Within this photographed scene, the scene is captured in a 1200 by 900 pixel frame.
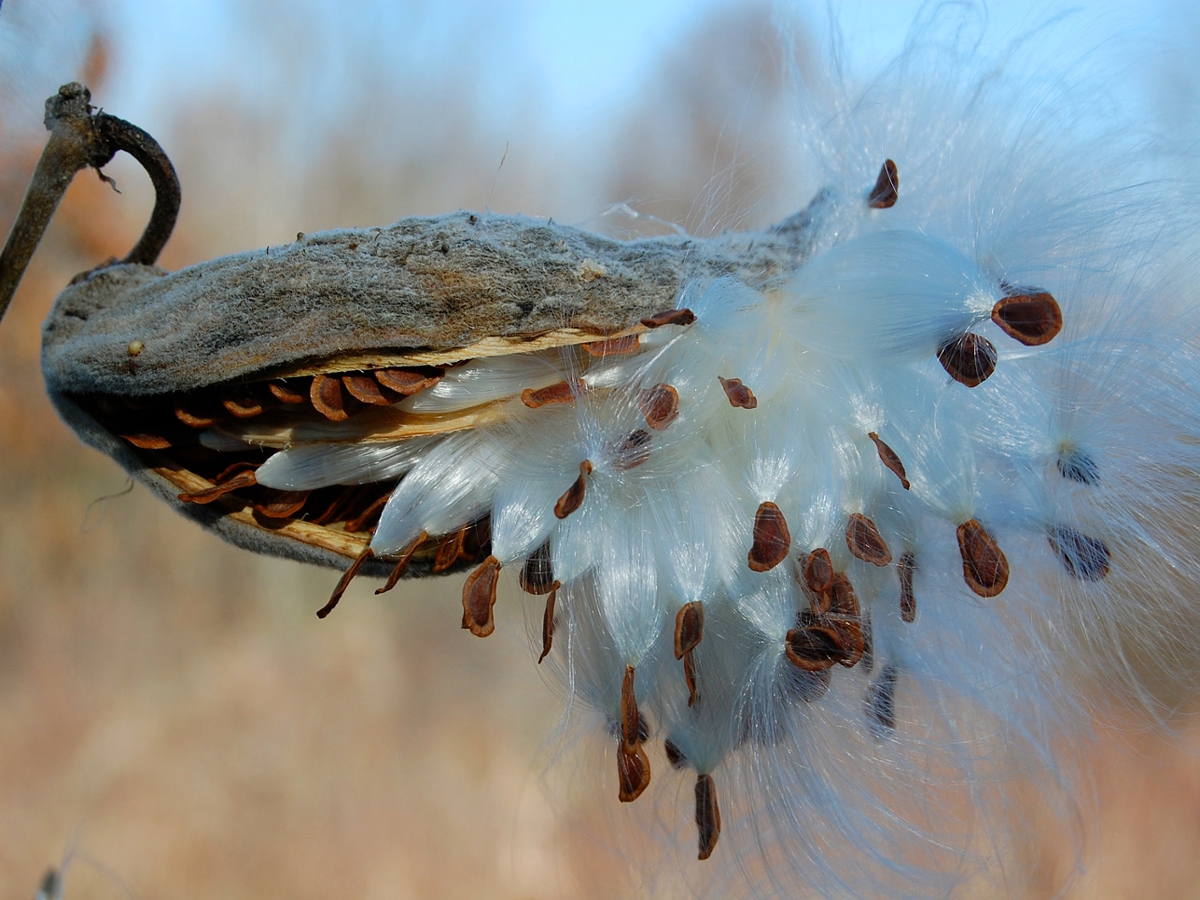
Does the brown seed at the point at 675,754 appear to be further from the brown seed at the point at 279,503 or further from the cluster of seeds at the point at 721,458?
the brown seed at the point at 279,503

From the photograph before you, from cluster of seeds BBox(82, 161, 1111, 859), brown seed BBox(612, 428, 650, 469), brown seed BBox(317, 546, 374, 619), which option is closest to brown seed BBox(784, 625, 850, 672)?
cluster of seeds BBox(82, 161, 1111, 859)

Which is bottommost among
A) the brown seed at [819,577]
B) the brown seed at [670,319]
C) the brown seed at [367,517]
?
the brown seed at [819,577]

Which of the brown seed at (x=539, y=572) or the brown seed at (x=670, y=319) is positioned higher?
the brown seed at (x=670, y=319)

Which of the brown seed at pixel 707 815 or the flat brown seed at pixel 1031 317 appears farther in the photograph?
the brown seed at pixel 707 815

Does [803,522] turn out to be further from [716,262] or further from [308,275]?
[308,275]

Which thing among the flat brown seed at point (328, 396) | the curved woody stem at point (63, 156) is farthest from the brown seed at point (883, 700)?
the curved woody stem at point (63, 156)
